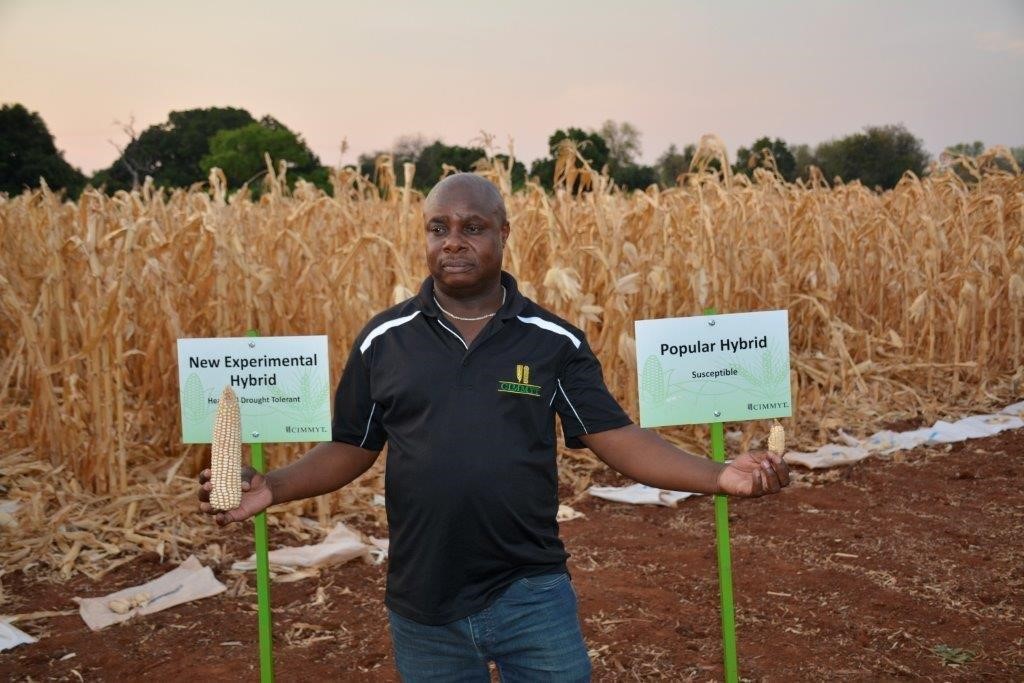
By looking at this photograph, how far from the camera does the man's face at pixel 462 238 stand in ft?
6.41

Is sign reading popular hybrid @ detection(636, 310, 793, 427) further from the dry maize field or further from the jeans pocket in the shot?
the dry maize field

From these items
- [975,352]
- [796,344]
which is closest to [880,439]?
[796,344]

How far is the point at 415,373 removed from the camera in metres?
1.93

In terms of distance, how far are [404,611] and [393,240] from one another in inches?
180

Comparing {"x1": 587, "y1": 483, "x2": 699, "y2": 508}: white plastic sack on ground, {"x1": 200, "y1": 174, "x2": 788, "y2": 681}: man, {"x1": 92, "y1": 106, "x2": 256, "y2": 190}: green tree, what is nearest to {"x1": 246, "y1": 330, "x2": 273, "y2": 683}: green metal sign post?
{"x1": 200, "y1": 174, "x2": 788, "y2": 681}: man

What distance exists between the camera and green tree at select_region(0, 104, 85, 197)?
35.3m

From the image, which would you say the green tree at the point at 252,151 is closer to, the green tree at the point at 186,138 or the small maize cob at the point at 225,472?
the green tree at the point at 186,138

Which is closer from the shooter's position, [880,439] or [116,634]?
[116,634]

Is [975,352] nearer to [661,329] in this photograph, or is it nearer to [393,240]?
[393,240]

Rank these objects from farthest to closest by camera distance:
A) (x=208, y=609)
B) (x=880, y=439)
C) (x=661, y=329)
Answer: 1. (x=880, y=439)
2. (x=208, y=609)
3. (x=661, y=329)

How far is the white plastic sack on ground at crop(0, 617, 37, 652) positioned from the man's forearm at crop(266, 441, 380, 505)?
6.86 feet

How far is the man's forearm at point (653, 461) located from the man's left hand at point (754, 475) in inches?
1.2

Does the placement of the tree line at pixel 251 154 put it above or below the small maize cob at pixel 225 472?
above

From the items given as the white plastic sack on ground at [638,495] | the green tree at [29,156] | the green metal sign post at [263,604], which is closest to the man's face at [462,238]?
the green metal sign post at [263,604]
